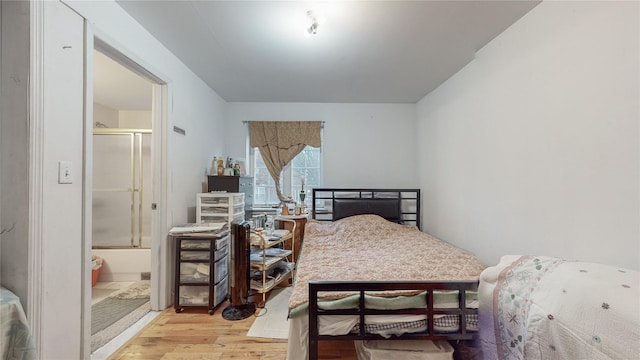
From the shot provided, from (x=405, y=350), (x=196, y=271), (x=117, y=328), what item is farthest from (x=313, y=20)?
(x=117, y=328)

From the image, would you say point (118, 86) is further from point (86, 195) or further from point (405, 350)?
point (405, 350)

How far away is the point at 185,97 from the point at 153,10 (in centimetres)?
95

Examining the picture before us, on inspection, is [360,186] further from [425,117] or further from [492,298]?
[492,298]

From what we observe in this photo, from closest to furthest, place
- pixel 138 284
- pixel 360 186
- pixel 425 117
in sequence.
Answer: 1. pixel 138 284
2. pixel 425 117
3. pixel 360 186

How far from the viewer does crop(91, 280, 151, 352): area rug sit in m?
1.88

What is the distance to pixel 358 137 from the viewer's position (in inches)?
148

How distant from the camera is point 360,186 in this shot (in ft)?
12.3

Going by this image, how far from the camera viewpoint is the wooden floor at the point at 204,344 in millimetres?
1673

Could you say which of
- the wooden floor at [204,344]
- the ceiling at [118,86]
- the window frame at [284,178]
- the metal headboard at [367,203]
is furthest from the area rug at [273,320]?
the ceiling at [118,86]

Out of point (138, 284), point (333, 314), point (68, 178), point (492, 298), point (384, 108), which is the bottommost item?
point (138, 284)

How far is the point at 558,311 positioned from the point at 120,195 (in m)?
4.30

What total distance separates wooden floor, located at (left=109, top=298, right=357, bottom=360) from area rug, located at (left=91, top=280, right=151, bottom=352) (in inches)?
8.3

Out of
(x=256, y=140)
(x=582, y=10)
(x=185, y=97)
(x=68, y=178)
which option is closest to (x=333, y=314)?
(x=68, y=178)

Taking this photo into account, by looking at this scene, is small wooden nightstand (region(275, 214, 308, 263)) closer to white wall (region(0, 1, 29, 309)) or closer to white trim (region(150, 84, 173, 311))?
white trim (region(150, 84, 173, 311))
